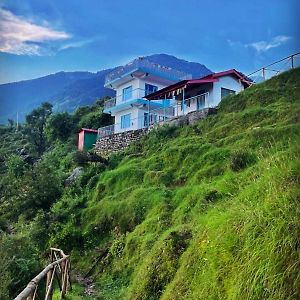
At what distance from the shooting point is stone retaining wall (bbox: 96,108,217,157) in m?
14.0

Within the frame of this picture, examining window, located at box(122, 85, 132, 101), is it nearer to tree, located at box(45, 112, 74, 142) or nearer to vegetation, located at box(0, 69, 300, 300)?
vegetation, located at box(0, 69, 300, 300)

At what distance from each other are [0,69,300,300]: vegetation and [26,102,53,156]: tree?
8.64 metres

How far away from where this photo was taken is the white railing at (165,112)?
1659cm

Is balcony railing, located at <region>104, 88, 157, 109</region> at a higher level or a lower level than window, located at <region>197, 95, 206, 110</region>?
higher

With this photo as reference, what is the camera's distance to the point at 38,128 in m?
28.3

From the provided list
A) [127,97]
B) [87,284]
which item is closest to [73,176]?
[127,97]

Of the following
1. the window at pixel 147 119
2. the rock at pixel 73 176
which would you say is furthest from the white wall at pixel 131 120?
the rock at pixel 73 176

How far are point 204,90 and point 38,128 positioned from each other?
50.2 ft

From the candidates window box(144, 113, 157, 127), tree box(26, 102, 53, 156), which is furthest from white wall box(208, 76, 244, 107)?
tree box(26, 102, 53, 156)

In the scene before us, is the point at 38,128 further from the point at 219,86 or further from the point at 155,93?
the point at 219,86

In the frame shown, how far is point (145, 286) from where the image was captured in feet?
17.7

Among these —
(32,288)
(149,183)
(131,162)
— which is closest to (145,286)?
(32,288)

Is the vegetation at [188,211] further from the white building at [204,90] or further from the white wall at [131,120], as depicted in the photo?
the white wall at [131,120]

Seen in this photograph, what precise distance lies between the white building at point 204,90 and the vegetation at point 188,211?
217 centimetres
